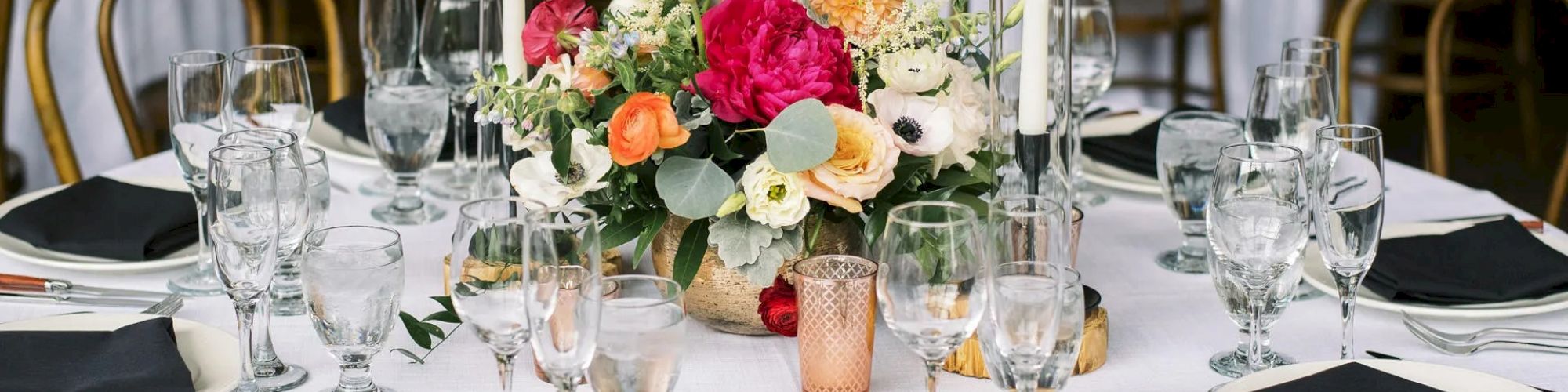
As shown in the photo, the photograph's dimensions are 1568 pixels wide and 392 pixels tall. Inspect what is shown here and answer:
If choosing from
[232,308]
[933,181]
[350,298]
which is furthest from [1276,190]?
[232,308]

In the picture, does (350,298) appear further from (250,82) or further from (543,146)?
(250,82)

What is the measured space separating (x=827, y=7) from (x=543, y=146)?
258 mm

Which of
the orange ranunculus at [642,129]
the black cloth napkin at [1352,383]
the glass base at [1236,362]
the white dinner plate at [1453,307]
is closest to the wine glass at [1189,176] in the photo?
the white dinner plate at [1453,307]

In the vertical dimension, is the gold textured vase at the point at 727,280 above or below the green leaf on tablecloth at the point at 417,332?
above

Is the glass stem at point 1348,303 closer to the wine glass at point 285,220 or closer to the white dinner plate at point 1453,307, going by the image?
the white dinner plate at point 1453,307

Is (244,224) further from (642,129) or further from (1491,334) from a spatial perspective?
(1491,334)

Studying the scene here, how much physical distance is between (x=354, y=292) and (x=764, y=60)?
339 mm

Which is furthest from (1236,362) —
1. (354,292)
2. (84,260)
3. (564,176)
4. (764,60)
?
(84,260)

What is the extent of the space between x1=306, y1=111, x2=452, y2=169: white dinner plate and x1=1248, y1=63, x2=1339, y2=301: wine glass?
92cm

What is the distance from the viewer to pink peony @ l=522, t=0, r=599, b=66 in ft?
4.22

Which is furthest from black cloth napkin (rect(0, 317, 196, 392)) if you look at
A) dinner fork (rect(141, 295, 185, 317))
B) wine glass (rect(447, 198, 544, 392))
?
wine glass (rect(447, 198, 544, 392))

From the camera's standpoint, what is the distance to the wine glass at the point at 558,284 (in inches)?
37.6

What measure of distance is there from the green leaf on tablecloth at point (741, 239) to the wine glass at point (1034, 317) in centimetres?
27

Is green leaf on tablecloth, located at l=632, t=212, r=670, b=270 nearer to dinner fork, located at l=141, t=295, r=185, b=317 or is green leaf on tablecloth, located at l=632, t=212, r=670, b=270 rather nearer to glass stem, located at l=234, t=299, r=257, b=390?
glass stem, located at l=234, t=299, r=257, b=390
